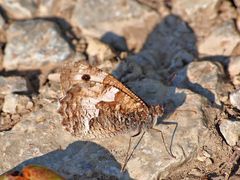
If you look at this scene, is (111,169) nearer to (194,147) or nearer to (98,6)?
(194,147)

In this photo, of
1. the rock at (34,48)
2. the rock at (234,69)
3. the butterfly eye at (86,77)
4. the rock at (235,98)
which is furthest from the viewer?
the rock at (34,48)

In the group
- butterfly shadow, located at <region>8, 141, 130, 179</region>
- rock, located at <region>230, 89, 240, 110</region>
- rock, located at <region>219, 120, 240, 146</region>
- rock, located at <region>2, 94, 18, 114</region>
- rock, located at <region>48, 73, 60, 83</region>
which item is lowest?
butterfly shadow, located at <region>8, 141, 130, 179</region>

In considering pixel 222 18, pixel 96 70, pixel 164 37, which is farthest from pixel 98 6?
pixel 96 70

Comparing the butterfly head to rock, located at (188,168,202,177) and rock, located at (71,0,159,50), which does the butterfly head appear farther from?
→ rock, located at (71,0,159,50)

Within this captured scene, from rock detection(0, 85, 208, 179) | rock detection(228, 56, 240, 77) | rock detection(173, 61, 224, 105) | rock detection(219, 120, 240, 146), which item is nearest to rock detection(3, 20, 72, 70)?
rock detection(0, 85, 208, 179)

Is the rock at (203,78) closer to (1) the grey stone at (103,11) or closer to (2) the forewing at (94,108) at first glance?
(2) the forewing at (94,108)

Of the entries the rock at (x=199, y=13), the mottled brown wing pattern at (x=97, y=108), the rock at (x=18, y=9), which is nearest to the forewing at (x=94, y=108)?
the mottled brown wing pattern at (x=97, y=108)

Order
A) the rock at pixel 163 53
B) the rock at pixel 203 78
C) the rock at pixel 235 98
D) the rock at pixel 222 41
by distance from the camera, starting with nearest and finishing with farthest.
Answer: the rock at pixel 235 98 → the rock at pixel 203 78 → the rock at pixel 163 53 → the rock at pixel 222 41
